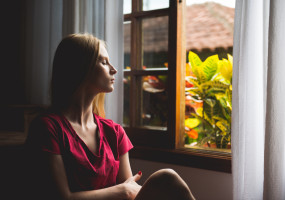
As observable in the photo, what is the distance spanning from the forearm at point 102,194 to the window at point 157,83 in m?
0.63

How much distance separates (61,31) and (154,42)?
2.31 feet

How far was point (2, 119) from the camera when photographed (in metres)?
2.13

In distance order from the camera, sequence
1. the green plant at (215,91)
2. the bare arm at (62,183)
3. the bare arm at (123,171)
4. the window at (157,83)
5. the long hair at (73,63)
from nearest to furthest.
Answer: the bare arm at (62,183), the long hair at (73,63), the bare arm at (123,171), the window at (157,83), the green plant at (215,91)

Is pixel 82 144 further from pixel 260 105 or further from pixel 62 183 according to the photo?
pixel 260 105

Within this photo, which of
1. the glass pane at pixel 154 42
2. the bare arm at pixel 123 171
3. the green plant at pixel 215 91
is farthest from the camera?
the green plant at pixel 215 91

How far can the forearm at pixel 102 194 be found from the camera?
1.08 meters

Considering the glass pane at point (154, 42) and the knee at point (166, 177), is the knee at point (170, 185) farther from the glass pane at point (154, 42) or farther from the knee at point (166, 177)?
the glass pane at point (154, 42)

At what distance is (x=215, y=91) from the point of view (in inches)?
82.2

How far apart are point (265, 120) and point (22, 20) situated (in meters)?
2.00

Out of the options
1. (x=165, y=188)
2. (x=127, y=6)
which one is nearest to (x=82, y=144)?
(x=165, y=188)

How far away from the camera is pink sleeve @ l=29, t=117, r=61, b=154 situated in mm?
1075

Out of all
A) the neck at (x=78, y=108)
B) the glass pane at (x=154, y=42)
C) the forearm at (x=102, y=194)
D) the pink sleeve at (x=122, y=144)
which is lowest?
the forearm at (x=102, y=194)

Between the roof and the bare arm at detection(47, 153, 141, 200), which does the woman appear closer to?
the bare arm at detection(47, 153, 141, 200)

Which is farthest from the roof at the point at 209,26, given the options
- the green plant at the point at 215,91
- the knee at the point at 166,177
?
the knee at the point at 166,177
